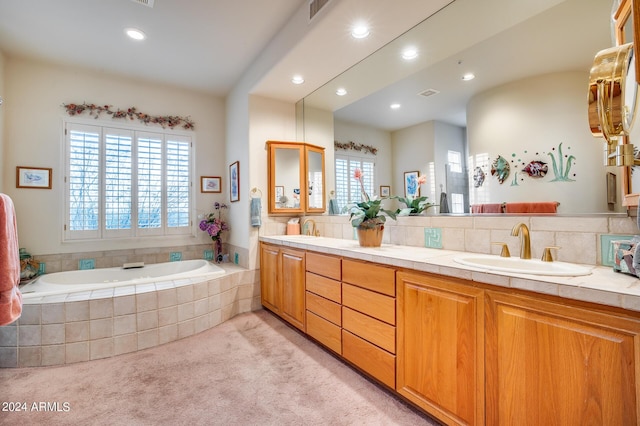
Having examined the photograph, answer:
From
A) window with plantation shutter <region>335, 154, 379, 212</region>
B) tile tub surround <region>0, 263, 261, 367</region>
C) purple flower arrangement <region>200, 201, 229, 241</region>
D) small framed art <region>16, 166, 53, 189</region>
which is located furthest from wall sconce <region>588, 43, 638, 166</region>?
small framed art <region>16, 166, 53, 189</region>

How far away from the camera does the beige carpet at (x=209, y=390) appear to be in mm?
1548

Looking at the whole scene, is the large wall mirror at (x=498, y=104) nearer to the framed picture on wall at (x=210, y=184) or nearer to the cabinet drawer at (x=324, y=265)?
the cabinet drawer at (x=324, y=265)

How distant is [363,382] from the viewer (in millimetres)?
1847

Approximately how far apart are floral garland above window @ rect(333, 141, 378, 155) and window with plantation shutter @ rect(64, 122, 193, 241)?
2.17 m

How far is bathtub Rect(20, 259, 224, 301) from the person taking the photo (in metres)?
2.44

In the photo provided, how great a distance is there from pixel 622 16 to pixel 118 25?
11.2 ft

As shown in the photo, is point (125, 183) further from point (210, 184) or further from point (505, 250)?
point (505, 250)

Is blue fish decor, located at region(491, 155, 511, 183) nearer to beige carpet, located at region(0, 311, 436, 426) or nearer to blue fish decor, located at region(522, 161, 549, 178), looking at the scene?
blue fish decor, located at region(522, 161, 549, 178)

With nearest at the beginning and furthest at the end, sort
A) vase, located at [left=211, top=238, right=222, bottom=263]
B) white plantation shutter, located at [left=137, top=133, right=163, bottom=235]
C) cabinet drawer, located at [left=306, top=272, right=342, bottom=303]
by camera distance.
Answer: cabinet drawer, located at [left=306, top=272, right=342, bottom=303], white plantation shutter, located at [left=137, top=133, right=163, bottom=235], vase, located at [left=211, top=238, right=222, bottom=263]

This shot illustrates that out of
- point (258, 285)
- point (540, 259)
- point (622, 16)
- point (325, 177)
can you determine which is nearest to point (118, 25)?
point (325, 177)

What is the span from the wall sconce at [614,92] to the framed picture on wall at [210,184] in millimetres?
3869

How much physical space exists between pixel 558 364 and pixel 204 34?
337 centimetres

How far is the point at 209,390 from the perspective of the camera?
1.80 m

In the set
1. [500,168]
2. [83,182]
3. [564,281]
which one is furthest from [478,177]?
[83,182]
